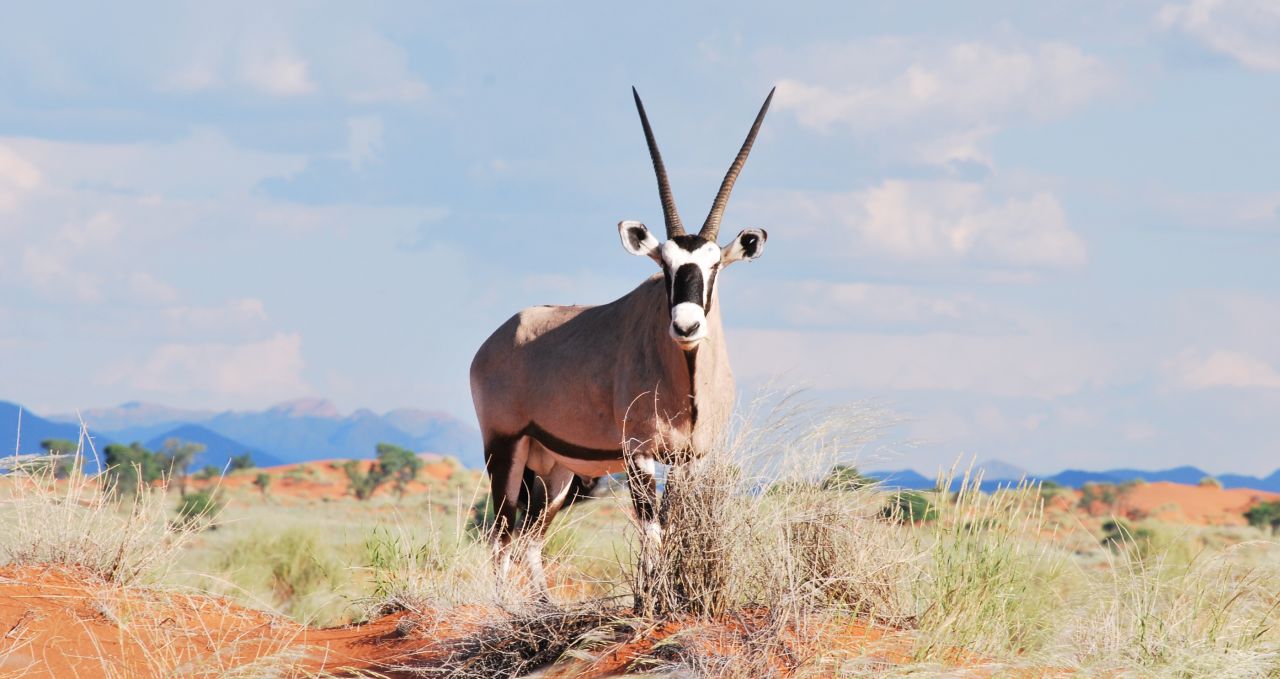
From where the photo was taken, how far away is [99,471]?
29.7 feet

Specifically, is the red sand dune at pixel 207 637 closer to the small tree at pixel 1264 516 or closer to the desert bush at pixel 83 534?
the desert bush at pixel 83 534

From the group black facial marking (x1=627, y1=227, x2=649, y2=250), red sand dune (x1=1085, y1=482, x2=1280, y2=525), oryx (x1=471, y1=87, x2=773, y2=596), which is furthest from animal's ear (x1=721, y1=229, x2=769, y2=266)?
red sand dune (x1=1085, y1=482, x2=1280, y2=525)

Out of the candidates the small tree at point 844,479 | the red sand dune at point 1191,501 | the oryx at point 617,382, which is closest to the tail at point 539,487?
the oryx at point 617,382

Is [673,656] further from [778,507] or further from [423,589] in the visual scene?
[423,589]

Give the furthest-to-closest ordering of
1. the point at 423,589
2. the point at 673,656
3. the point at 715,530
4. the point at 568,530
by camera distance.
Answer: the point at 568,530 < the point at 423,589 < the point at 715,530 < the point at 673,656

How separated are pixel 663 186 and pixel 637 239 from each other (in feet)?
1.76

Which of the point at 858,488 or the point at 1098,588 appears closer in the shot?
the point at 858,488

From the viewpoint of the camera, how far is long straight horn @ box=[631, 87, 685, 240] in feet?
28.9

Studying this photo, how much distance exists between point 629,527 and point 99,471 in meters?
4.08

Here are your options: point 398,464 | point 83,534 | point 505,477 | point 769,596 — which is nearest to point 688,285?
point 769,596

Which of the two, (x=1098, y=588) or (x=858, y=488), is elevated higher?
(x=858, y=488)

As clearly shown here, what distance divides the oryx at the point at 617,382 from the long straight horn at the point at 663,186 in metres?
0.01

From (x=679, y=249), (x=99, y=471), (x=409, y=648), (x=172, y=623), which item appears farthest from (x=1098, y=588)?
(x=99, y=471)

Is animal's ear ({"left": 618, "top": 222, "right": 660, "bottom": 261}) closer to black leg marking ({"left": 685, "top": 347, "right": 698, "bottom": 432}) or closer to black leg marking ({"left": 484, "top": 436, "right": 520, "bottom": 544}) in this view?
black leg marking ({"left": 685, "top": 347, "right": 698, "bottom": 432})
